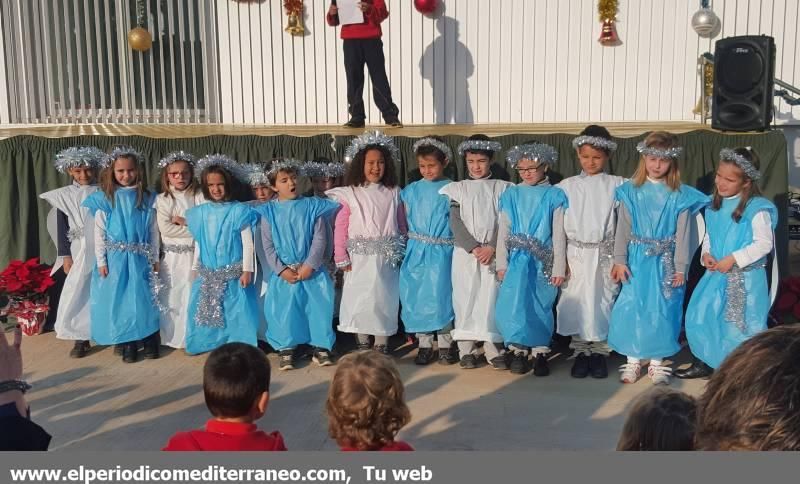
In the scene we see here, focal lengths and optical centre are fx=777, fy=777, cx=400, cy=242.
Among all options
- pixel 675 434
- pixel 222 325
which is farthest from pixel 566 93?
pixel 675 434

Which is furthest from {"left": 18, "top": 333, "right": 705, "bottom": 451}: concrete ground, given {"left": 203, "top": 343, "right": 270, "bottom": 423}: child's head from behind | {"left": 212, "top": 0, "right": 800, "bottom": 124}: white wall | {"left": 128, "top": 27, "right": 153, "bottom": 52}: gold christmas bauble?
{"left": 128, "top": 27, "right": 153, "bottom": 52}: gold christmas bauble

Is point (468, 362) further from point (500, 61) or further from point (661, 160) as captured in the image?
point (500, 61)

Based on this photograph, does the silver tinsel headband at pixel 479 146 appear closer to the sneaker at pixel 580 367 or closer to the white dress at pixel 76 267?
the sneaker at pixel 580 367

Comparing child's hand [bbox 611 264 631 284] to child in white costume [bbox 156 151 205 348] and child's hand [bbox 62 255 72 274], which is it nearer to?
child in white costume [bbox 156 151 205 348]

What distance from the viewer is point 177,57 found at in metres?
9.59

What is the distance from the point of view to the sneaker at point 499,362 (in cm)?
505

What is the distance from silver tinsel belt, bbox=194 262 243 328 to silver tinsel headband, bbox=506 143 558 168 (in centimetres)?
194

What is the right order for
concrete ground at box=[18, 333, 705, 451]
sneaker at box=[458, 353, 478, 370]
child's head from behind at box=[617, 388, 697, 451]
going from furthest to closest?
1. sneaker at box=[458, 353, 478, 370]
2. concrete ground at box=[18, 333, 705, 451]
3. child's head from behind at box=[617, 388, 697, 451]

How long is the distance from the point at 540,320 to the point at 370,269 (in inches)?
45.7

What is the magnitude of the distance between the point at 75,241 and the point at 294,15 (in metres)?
4.59

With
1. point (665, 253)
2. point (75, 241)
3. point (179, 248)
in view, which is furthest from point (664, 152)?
point (75, 241)

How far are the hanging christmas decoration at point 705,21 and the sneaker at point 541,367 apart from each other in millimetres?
5331

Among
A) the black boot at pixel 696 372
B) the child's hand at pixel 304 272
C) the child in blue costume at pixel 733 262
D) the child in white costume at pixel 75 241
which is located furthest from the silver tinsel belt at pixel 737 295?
the child in white costume at pixel 75 241

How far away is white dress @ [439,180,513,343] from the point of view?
506cm
